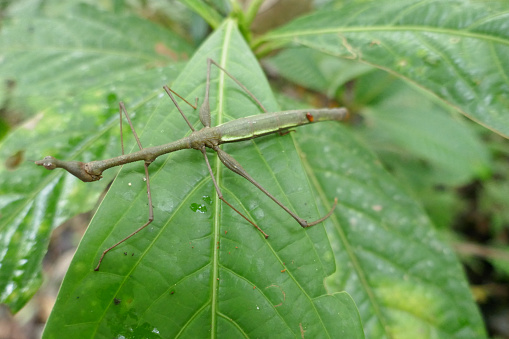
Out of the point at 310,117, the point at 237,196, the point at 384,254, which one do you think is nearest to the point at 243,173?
the point at 237,196

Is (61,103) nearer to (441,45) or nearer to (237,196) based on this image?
(237,196)

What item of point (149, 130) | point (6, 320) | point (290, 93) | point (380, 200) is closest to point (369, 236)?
point (380, 200)

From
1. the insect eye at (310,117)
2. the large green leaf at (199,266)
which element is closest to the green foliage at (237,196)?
the large green leaf at (199,266)

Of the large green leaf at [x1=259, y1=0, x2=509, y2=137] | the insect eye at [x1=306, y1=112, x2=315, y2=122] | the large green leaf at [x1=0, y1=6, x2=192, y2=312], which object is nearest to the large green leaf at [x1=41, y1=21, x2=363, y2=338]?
the large green leaf at [x1=0, y1=6, x2=192, y2=312]

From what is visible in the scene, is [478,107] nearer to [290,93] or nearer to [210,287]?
[210,287]

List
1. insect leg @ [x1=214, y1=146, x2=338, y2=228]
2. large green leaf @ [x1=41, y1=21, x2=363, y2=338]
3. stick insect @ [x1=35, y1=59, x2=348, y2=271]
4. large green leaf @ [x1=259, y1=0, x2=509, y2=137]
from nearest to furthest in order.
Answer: large green leaf @ [x1=41, y1=21, x2=363, y2=338]
insect leg @ [x1=214, y1=146, x2=338, y2=228]
large green leaf @ [x1=259, y1=0, x2=509, y2=137]
stick insect @ [x1=35, y1=59, x2=348, y2=271]

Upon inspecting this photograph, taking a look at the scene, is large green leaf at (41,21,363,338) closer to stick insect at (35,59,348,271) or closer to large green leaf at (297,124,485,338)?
stick insect at (35,59,348,271)
